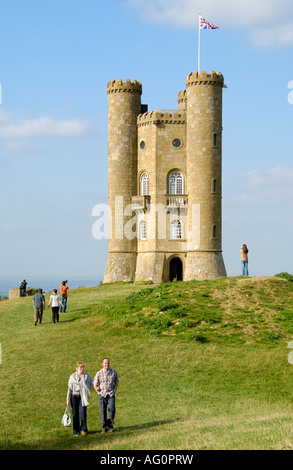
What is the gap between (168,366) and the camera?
26938mm

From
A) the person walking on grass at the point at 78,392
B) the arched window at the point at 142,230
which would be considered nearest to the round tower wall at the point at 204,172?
the arched window at the point at 142,230

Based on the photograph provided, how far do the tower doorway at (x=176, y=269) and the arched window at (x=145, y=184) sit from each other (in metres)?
6.98

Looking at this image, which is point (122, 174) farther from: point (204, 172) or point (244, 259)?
point (244, 259)

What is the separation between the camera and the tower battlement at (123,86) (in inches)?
2408

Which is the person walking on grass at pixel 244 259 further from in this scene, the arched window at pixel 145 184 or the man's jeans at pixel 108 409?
the man's jeans at pixel 108 409

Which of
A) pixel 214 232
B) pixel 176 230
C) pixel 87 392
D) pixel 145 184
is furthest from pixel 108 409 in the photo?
pixel 145 184

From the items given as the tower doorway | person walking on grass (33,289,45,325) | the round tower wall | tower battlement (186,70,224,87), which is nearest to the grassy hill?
person walking on grass (33,289,45,325)

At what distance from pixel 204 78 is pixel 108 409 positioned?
43.4 meters

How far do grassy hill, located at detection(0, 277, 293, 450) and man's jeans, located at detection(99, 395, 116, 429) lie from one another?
0.48 metres

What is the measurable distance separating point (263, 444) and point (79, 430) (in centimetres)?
629

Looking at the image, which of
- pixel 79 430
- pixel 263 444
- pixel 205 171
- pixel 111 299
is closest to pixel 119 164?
pixel 205 171
